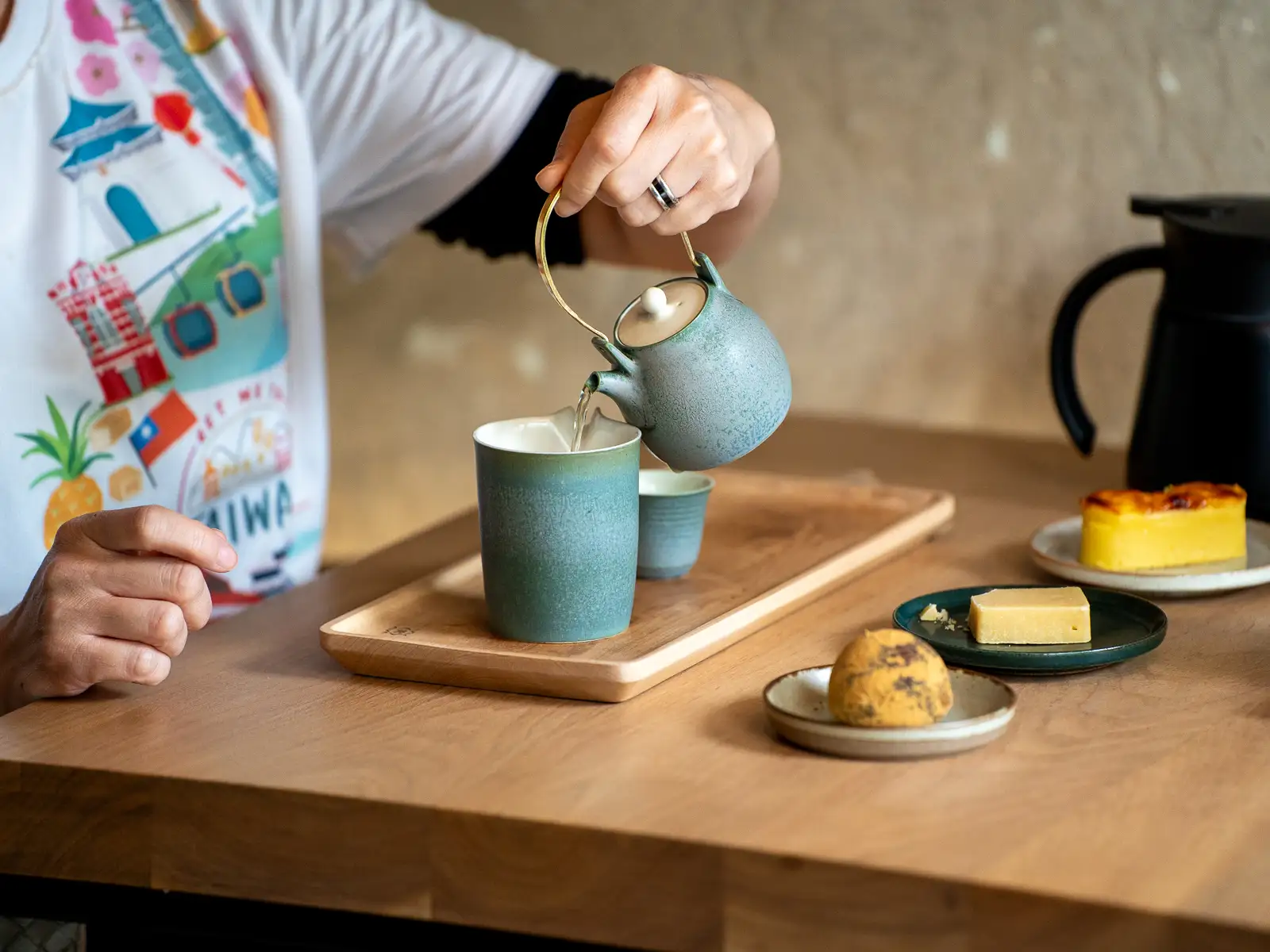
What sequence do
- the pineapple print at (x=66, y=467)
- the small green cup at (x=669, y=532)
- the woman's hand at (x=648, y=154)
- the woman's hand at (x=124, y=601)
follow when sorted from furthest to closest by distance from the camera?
the pineapple print at (x=66, y=467), the small green cup at (x=669, y=532), the woman's hand at (x=648, y=154), the woman's hand at (x=124, y=601)

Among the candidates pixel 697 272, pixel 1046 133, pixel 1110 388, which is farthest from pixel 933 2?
pixel 697 272

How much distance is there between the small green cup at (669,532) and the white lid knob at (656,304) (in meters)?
0.18

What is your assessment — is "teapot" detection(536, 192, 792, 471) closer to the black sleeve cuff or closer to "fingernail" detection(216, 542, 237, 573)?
"fingernail" detection(216, 542, 237, 573)

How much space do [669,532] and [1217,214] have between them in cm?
65

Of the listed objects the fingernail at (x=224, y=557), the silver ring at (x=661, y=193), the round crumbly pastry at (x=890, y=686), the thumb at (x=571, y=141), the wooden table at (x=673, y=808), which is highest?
the thumb at (x=571, y=141)

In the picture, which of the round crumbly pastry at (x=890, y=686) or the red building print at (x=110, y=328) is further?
the red building print at (x=110, y=328)

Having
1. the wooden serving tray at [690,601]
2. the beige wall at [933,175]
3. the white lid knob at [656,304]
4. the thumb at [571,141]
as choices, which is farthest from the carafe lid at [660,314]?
the beige wall at [933,175]

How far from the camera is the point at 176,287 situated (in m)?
1.45

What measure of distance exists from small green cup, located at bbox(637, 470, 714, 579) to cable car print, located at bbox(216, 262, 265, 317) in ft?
1.82

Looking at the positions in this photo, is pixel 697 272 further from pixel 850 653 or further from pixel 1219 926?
pixel 1219 926

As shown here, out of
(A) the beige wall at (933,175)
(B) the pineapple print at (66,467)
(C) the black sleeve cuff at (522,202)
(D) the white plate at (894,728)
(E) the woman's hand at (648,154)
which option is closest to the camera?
(D) the white plate at (894,728)

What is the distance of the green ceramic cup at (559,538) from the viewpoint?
1.00 m

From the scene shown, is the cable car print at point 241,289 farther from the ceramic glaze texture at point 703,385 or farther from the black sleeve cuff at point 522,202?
the ceramic glaze texture at point 703,385

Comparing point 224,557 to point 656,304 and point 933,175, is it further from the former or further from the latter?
point 933,175
